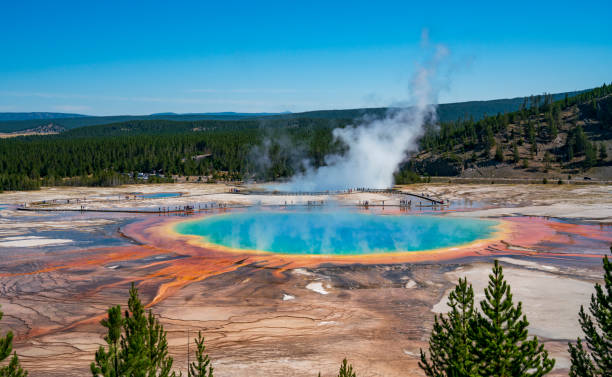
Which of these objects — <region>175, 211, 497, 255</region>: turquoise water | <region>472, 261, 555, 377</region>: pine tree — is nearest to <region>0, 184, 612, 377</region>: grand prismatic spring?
<region>175, 211, 497, 255</region>: turquoise water

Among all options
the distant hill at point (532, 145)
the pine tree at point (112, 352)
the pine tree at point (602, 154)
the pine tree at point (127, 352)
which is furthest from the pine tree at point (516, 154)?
the pine tree at point (112, 352)

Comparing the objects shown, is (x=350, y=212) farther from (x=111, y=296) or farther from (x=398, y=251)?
(x=111, y=296)

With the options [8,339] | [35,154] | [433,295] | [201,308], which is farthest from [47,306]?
[35,154]

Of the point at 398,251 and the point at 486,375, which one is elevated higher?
the point at 486,375

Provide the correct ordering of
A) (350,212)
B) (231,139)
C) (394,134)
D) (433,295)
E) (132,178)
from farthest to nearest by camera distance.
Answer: (231,139), (132,178), (394,134), (350,212), (433,295)

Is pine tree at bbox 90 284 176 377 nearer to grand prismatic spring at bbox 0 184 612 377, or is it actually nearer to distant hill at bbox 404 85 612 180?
grand prismatic spring at bbox 0 184 612 377

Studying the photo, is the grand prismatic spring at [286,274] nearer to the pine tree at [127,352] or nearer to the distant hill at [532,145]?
the pine tree at [127,352]
